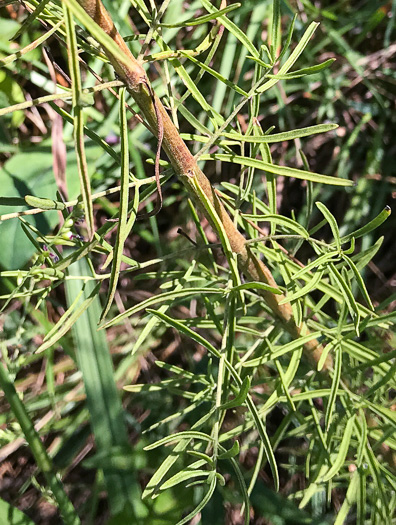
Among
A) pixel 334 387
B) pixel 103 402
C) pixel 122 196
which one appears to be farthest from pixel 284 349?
pixel 103 402

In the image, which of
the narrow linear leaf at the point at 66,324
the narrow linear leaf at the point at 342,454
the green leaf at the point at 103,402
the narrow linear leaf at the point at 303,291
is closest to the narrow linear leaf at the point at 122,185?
the narrow linear leaf at the point at 66,324

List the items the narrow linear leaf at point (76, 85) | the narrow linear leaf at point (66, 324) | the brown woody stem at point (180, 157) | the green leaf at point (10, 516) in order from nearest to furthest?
1. the narrow linear leaf at point (76, 85)
2. the brown woody stem at point (180, 157)
3. the narrow linear leaf at point (66, 324)
4. the green leaf at point (10, 516)

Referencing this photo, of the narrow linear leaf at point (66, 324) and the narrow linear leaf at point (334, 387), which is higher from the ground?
the narrow linear leaf at point (66, 324)

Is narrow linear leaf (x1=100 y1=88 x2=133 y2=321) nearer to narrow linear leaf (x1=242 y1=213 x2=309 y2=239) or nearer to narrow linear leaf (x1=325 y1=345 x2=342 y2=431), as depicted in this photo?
narrow linear leaf (x1=242 y1=213 x2=309 y2=239)

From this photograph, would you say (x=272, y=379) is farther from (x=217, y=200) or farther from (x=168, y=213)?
(x=168, y=213)

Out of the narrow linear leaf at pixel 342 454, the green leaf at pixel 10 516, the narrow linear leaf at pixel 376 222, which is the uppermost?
the narrow linear leaf at pixel 376 222

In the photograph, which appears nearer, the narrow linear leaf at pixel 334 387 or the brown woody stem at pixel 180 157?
the brown woody stem at pixel 180 157

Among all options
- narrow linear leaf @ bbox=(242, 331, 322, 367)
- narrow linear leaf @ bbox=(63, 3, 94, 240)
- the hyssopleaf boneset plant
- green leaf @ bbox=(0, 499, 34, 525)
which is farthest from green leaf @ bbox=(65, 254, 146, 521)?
narrow linear leaf @ bbox=(63, 3, 94, 240)

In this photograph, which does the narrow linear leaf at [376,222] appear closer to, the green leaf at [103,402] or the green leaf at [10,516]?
the green leaf at [103,402]
